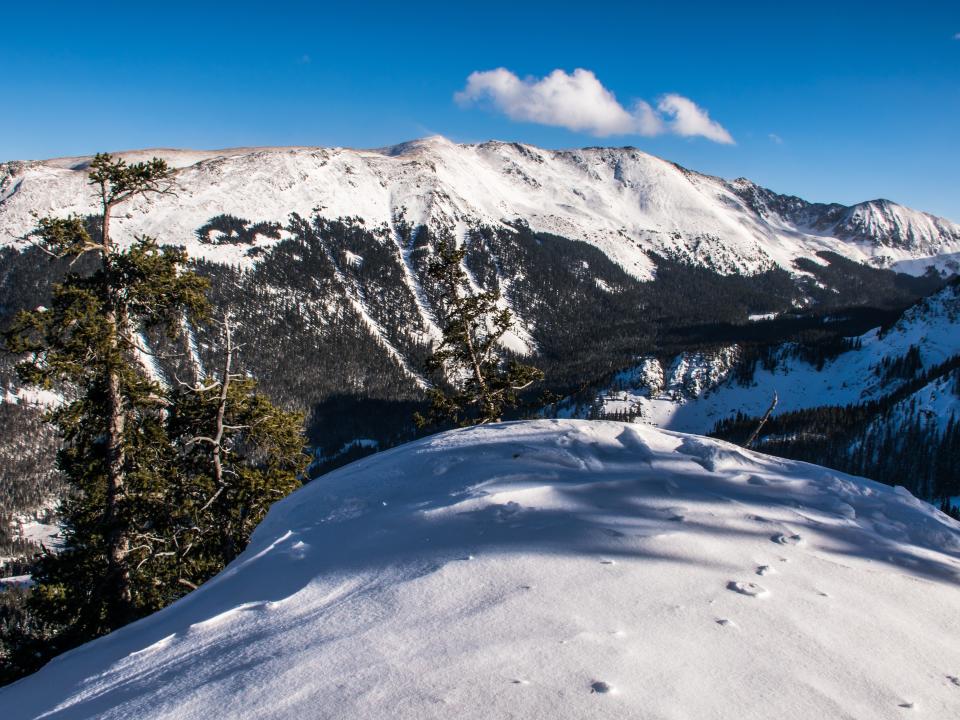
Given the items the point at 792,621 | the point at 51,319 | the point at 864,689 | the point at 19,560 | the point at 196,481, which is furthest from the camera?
the point at 19,560

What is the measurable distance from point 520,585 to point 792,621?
233cm

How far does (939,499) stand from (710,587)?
140370 mm

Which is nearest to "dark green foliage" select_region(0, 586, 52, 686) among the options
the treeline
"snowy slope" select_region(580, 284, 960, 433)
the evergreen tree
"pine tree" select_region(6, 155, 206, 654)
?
the evergreen tree

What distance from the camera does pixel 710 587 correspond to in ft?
17.3

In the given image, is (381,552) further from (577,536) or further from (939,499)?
(939,499)

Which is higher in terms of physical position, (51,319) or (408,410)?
(51,319)

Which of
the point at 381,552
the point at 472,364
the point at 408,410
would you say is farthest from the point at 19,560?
the point at 381,552

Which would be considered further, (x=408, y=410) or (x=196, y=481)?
(x=408, y=410)

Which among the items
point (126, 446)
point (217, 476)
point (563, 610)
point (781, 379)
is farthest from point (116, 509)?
point (781, 379)

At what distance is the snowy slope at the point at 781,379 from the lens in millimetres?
167750

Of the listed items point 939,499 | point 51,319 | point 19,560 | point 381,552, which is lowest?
point 19,560

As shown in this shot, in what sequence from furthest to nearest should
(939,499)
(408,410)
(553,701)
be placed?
(408,410), (939,499), (553,701)

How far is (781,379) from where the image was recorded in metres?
180

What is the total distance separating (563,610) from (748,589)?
1825 mm
